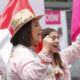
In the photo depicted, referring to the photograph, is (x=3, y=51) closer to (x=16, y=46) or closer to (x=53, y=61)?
(x=53, y=61)

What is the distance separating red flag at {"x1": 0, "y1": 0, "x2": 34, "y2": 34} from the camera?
175 inches

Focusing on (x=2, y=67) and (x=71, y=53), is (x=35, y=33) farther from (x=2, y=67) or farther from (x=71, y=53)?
(x=71, y=53)

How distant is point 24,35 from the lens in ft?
9.20

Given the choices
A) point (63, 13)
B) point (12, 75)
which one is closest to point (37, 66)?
point (12, 75)

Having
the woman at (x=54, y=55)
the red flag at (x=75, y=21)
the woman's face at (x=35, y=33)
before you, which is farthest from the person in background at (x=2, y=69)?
the red flag at (x=75, y=21)

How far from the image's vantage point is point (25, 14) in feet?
9.65

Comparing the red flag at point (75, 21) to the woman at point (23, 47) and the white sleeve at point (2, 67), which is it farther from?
the woman at point (23, 47)

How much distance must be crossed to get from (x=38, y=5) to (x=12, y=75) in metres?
2.41

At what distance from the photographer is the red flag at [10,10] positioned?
4453 millimetres

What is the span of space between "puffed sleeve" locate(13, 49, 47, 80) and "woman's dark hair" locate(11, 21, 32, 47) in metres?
0.12

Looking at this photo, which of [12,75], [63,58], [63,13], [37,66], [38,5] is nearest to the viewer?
[37,66]

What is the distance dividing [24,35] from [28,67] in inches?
15.2

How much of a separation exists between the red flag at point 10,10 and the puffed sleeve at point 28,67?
70.5 inches

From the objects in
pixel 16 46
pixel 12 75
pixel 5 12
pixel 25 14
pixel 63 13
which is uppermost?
pixel 63 13
